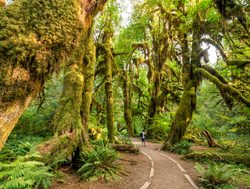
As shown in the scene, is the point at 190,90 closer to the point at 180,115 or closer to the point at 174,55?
the point at 180,115

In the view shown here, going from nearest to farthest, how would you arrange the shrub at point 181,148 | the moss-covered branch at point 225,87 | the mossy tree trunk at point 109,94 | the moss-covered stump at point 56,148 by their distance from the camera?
1. the moss-covered stump at point 56,148
2. the moss-covered branch at point 225,87
3. the mossy tree trunk at point 109,94
4. the shrub at point 181,148

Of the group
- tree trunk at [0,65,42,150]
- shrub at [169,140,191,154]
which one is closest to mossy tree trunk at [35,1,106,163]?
tree trunk at [0,65,42,150]

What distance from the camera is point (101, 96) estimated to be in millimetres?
27062

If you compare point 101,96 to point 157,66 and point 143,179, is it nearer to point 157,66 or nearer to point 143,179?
point 157,66

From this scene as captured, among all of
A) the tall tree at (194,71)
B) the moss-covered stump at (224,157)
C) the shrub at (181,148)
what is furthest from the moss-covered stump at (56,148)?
the tall tree at (194,71)

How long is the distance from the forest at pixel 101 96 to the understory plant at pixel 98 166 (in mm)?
40

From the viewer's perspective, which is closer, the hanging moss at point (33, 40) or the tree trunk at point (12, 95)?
the tree trunk at point (12, 95)

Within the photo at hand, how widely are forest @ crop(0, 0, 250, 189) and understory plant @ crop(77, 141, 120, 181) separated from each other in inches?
1.6

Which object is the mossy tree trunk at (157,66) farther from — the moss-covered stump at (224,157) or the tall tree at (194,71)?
the moss-covered stump at (224,157)

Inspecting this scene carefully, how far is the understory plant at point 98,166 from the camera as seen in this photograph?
8.47 meters

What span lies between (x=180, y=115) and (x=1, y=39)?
1715cm

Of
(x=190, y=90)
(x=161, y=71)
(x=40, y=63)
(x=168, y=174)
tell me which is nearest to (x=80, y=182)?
(x=168, y=174)

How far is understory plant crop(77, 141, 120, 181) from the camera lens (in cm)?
847

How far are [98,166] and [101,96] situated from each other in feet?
60.1
